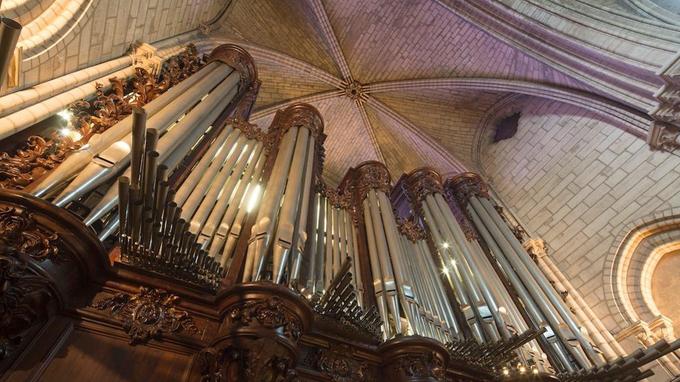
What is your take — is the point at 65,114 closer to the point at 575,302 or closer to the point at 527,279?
the point at 527,279

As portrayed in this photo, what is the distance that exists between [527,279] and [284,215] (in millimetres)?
Result: 3450

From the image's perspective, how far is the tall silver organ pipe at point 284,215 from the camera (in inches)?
121

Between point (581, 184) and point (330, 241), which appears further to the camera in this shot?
point (581, 184)

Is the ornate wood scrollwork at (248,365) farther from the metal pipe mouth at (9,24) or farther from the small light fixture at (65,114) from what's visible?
the small light fixture at (65,114)

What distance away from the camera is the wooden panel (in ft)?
6.75

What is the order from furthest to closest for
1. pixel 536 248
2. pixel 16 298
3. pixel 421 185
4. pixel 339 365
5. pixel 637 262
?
pixel 421 185, pixel 536 248, pixel 637 262, pixel 339 365, pixel 16 298

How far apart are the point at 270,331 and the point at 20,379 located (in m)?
1.14

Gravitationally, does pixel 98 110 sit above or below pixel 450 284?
above

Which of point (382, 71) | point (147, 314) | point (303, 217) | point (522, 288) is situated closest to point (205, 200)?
point (303, 217)

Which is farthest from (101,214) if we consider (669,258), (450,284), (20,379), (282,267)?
(669,258)

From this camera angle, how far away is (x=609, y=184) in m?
6.79

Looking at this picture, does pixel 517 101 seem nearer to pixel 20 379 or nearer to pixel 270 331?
pixel 270 331

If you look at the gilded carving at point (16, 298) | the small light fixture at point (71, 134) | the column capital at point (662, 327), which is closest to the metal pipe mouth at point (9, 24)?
the gilded carving at point (16, 298)

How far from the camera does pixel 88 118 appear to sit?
11.6 ft
